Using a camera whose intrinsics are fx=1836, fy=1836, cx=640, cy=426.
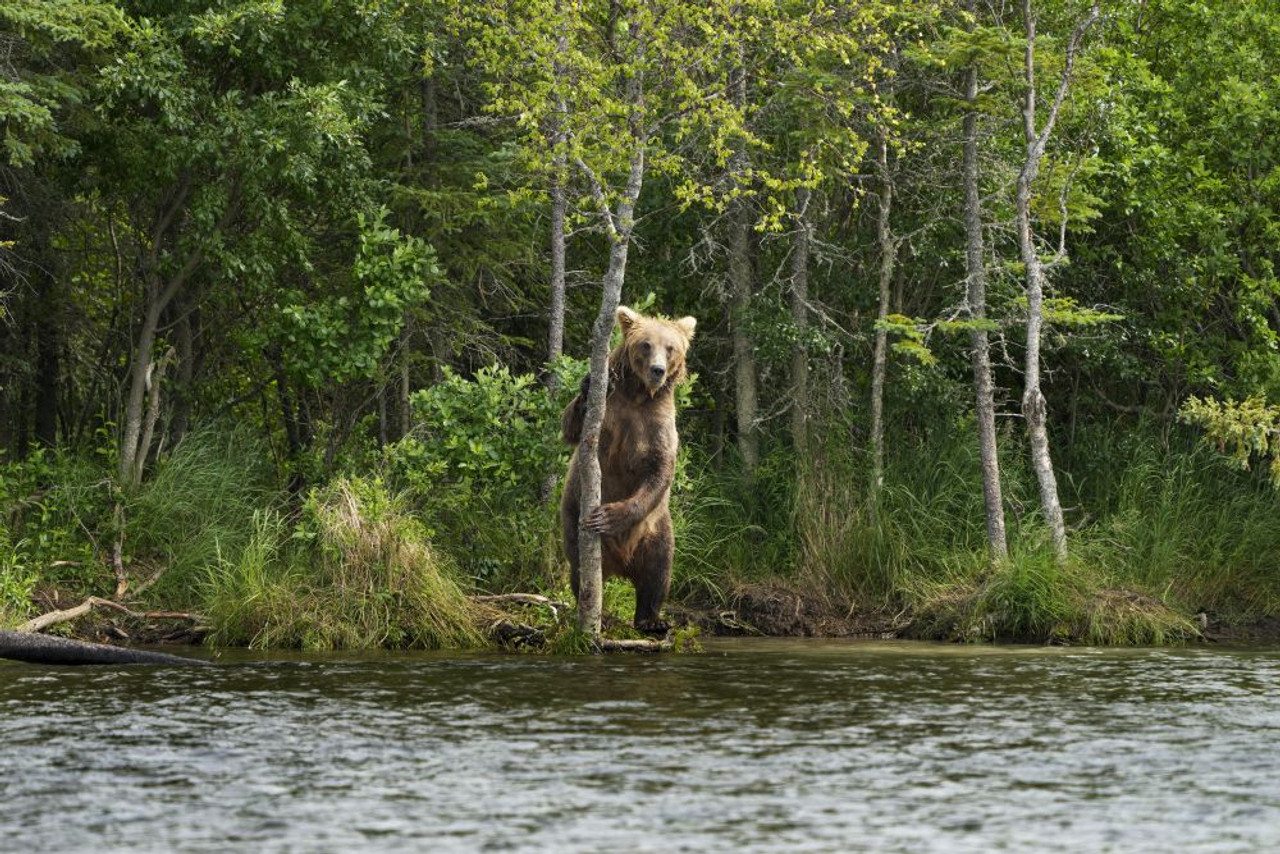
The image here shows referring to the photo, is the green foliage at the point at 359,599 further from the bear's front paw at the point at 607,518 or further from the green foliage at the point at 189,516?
the bear's front paw at the point at 607,518

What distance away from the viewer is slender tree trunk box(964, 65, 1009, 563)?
16592 mm

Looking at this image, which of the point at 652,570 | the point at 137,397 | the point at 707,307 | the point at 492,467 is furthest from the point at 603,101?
the point at 707,307

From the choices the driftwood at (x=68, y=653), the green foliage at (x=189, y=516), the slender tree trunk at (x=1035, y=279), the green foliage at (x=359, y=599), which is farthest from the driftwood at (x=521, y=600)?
the slender tree trunk at (x=1035, y=279)

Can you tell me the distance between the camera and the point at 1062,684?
455 inches

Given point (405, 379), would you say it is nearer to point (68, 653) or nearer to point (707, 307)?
point (707, 307)

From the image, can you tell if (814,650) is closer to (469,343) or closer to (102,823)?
(469,343)

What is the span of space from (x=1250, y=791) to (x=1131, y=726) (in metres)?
1.96

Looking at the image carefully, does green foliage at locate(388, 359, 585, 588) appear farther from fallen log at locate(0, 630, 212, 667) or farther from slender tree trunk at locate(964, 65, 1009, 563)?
slender tree trunk at locate(964, 65, 1009, 563)

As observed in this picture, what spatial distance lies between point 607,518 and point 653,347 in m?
1.17

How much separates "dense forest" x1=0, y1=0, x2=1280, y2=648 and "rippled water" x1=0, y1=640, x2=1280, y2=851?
301 centimetres

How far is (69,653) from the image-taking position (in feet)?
41.1

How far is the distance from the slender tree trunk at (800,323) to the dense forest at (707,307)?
0.06m

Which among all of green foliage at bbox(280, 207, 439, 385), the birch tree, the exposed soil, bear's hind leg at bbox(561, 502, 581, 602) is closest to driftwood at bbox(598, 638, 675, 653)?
the birch tree

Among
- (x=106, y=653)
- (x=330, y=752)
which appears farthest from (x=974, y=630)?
(x=330, y=752)
